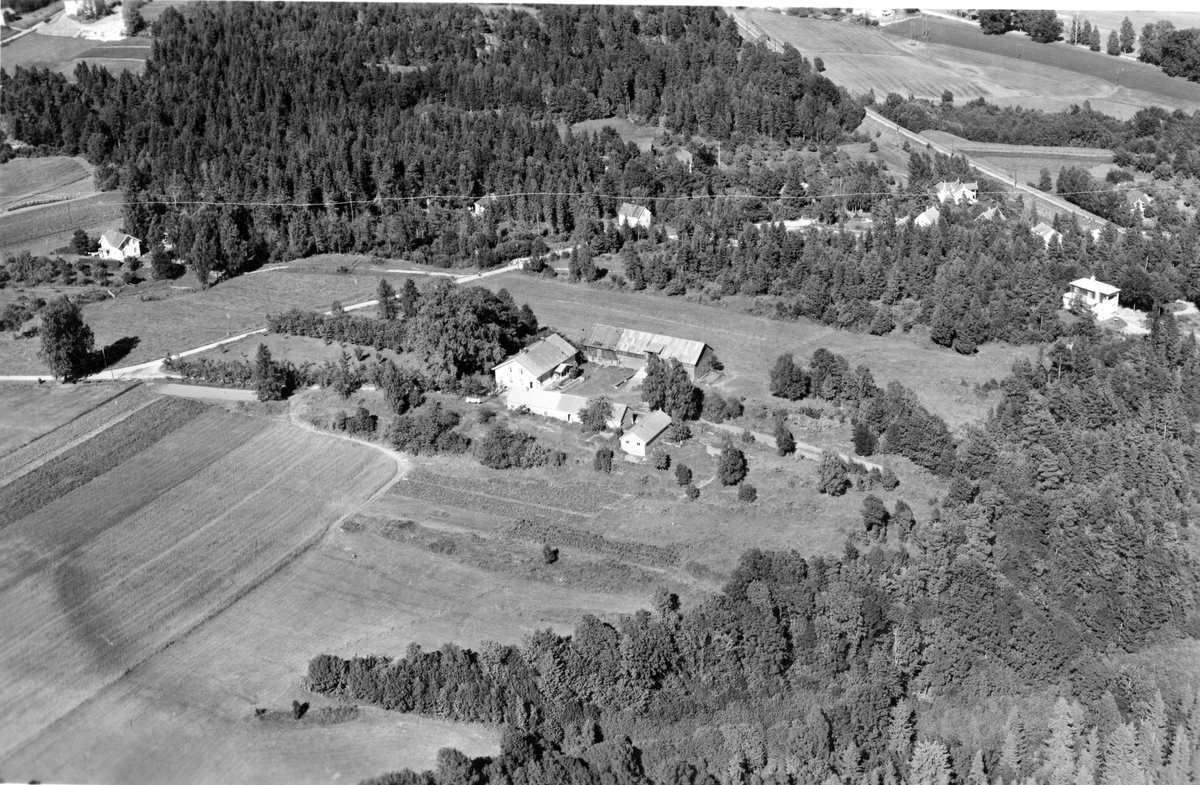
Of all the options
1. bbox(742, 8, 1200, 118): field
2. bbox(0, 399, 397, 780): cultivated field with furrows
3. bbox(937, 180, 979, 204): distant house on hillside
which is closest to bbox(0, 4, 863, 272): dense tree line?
bbox(742, 8, 1200, 118): field

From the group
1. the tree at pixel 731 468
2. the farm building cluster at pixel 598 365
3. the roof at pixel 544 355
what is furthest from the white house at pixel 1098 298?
the roof at pixel 544 355

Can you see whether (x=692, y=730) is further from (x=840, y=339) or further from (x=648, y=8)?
(x=648, y=8)

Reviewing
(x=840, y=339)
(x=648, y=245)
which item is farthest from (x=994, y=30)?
(x=840, y=339)

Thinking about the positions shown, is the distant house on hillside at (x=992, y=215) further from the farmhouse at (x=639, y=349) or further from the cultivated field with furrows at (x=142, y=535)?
the cultivated field with furrows at (x=142, y=535)

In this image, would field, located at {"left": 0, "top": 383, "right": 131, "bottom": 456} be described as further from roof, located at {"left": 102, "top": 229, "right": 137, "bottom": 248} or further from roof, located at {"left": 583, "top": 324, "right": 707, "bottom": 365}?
roof, located at {"left": 583, "top": 324, "right": 707, "bottom": 365}

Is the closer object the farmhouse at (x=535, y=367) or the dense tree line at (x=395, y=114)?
the farmhouse at (x=535, y=367)

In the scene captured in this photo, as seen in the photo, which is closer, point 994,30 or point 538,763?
point 538,763
